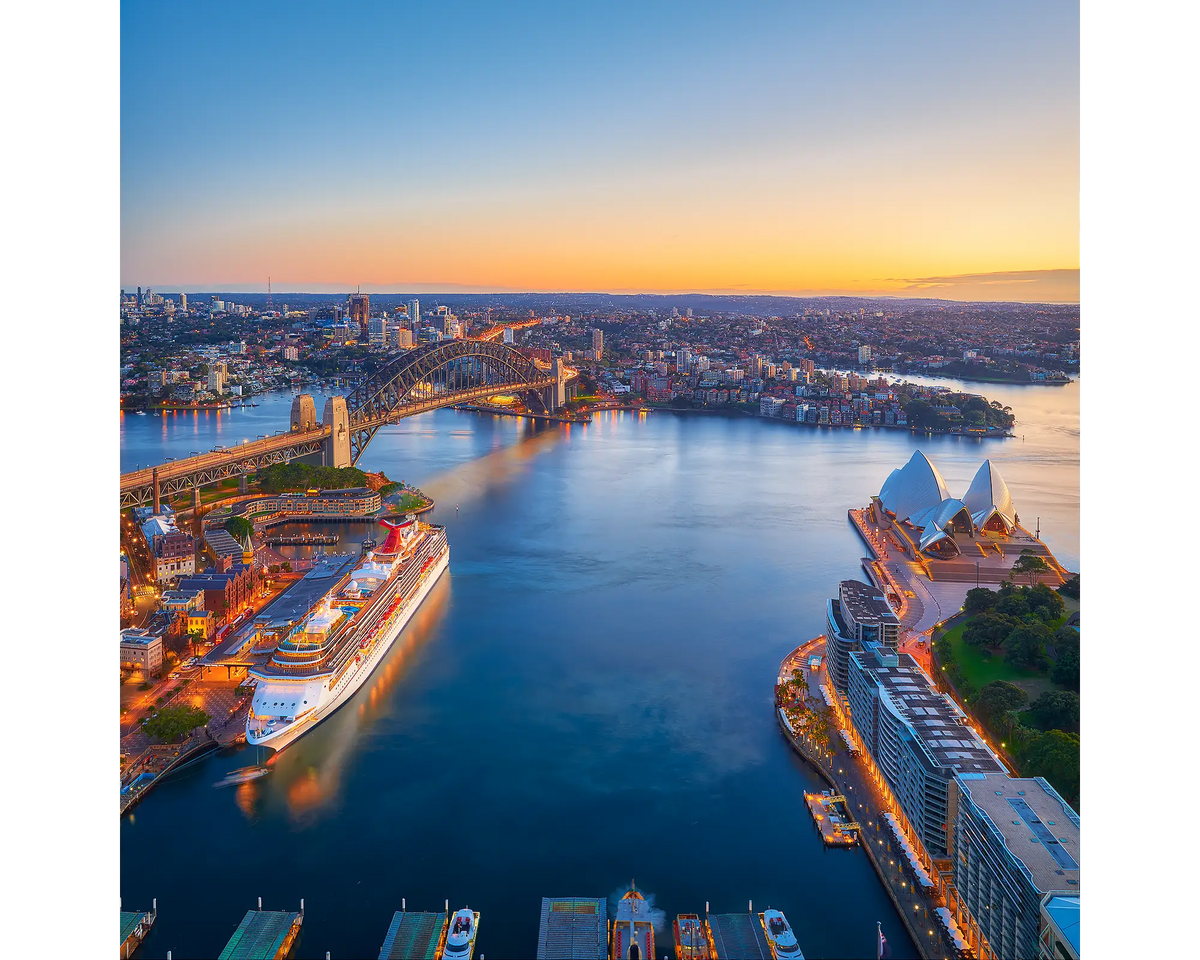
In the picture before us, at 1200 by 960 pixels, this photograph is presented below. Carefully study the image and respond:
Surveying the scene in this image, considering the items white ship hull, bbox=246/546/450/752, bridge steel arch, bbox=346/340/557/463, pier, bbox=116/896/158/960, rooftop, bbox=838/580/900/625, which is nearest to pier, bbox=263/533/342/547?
white ship hull, bbox=246/546/450/752

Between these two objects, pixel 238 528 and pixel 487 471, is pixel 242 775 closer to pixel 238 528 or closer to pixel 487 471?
pixel 238 528

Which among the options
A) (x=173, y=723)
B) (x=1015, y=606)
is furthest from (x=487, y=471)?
(x=173, y=723)

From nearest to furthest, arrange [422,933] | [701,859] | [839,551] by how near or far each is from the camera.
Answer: [422,933] < [701,859] < [839,551]
